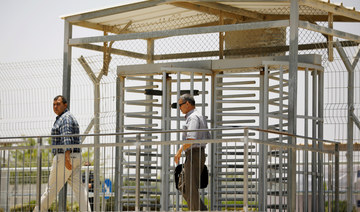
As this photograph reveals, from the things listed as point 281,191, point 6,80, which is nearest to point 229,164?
point 281,191

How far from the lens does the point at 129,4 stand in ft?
39.3

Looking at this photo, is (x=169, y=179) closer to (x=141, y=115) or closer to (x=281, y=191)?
(x=141, y=115)

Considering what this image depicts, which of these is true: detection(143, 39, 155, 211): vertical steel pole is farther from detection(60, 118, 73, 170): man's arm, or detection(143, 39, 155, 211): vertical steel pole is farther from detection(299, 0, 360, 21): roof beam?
detection(299, 0, 360, 21): roof beam

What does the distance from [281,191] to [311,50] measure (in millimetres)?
3548

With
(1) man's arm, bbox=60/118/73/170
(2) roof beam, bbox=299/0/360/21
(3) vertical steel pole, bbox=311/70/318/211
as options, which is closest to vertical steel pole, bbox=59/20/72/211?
(1) man's arm, bbox=60/118/73/170

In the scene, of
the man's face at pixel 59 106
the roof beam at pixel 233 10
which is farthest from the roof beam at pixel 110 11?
the man's face at pixel 59 106

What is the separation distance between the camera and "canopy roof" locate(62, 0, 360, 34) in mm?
11492

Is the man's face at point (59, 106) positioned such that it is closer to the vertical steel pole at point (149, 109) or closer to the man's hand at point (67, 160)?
the man's hand at point (67, 160)

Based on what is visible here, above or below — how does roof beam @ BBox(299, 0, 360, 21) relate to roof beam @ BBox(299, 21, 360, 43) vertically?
above

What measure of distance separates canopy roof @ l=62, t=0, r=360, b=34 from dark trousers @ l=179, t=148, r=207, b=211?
111 inches

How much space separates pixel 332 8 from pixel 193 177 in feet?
12.5

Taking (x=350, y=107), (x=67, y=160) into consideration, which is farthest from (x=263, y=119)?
(x=67, y=160)

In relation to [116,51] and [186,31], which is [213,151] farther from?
[116,51]

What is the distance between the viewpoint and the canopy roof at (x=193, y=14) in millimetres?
11492
